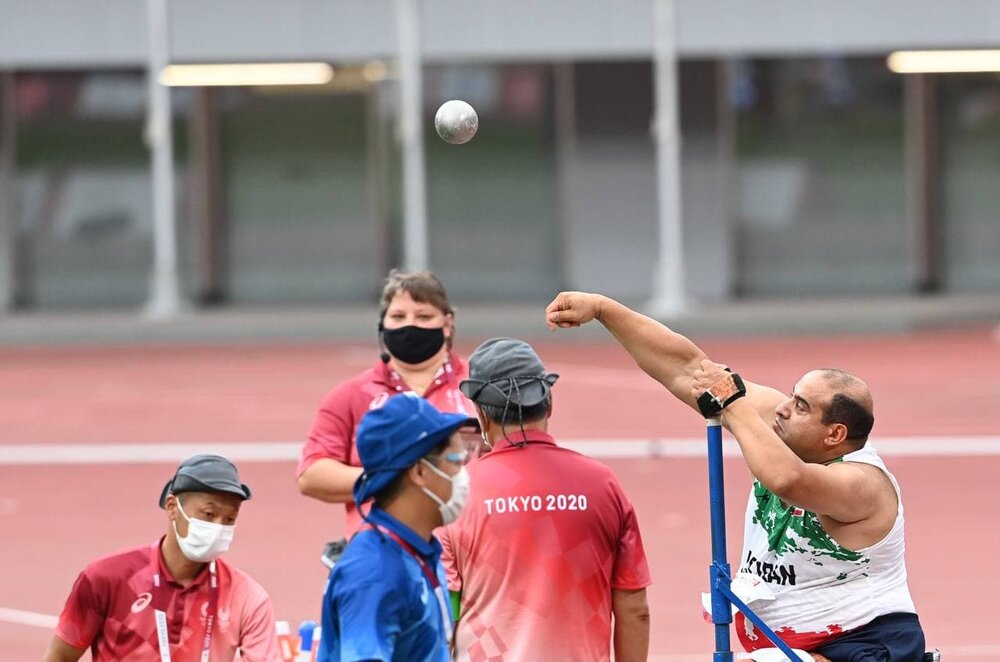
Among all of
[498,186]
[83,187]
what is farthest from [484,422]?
[83,187]

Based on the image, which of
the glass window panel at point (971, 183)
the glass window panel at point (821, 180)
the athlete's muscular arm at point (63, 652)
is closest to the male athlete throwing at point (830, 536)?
the athlete's muscular arm at point (63, 652)

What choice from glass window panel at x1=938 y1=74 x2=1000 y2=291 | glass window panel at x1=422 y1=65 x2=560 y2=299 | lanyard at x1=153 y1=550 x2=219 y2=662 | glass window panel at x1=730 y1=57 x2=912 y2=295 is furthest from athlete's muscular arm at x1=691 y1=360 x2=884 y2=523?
glass window panel at x1=938 y1=74 x2=1000 y2=291

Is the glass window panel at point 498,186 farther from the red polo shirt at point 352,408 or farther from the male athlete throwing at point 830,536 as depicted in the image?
the male athlete throwing at point 830,536

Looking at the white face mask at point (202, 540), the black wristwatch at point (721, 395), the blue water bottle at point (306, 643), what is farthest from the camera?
the blue water bottle at point (306, 643)

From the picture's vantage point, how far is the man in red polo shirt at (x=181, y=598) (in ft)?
18.2

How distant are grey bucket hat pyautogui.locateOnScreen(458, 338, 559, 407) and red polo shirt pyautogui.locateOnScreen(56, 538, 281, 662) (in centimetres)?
124

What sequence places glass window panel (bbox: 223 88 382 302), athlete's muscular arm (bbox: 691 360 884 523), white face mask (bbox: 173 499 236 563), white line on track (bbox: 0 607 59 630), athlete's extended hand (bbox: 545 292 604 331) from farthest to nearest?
glass window panel (bbox: 223 88 382 302) → white line on track (bbox: 0 607 59 630) → white face mask (bbox: 173 499 236 563) → athlete's extended hand (bbox: 545 292 604 331) → athlete's muscular arm (bbox: 691 360 884 523)

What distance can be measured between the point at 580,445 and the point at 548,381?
10617mm

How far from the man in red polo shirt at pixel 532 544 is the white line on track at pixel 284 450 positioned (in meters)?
9.95

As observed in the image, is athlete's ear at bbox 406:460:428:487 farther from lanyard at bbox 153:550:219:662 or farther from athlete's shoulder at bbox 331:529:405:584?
lanyard at bbox 153:550:219:662

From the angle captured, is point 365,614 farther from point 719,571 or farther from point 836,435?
point 836,435

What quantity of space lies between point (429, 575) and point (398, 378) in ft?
8.84

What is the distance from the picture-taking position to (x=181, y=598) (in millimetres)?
5672

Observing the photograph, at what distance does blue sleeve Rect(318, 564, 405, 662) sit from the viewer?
3.79 metres
